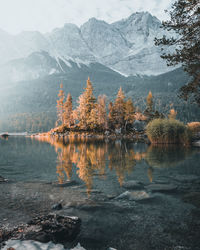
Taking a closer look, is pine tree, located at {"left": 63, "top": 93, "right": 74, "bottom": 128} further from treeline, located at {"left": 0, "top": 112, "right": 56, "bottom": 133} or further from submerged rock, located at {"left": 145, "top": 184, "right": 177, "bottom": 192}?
treeline, located at {"left": 0, "top": 112, "right": 56, "bottom": 133}

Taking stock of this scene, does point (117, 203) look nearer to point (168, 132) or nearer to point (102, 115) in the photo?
point (168, 132)

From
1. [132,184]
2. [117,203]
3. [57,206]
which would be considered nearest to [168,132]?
[132,184]

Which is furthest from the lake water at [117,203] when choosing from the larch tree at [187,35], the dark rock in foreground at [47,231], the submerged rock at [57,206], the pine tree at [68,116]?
the pine tree at [68,116]

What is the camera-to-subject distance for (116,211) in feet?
20.0

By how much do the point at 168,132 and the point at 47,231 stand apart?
2933cm

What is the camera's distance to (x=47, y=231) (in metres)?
4.51

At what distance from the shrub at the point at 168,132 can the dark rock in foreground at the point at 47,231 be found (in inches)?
1108

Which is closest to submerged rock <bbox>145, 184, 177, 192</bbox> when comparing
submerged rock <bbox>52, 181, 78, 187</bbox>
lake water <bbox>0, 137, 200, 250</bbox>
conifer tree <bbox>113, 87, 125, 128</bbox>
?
lake water <bbox>0, 137, 200, 250</bbox>

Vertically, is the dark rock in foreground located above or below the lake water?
above

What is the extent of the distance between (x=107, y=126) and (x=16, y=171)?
4636 cm

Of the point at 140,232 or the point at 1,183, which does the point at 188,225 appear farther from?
the point at 1,183

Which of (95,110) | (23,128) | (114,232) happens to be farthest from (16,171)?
(23,128)

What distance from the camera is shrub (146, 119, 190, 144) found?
30.5 metres

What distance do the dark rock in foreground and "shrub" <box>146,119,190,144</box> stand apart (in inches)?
1108
